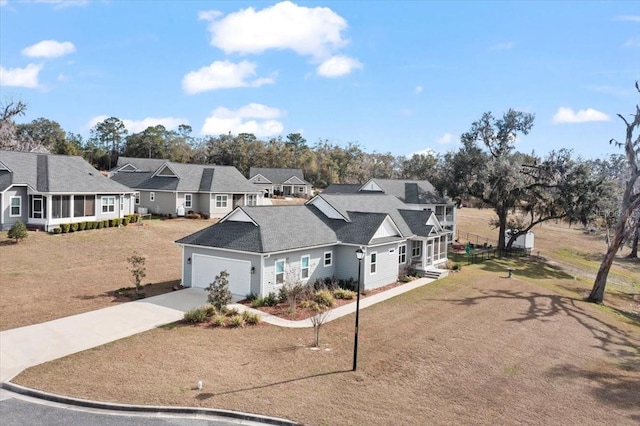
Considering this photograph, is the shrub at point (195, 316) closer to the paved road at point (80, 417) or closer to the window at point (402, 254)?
the paved road at point (80, 417)

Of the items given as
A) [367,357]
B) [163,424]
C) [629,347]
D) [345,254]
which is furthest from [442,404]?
[345,254]

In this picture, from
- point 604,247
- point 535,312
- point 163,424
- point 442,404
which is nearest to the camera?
point 163,424

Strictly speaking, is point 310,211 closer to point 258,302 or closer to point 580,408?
point 258,302

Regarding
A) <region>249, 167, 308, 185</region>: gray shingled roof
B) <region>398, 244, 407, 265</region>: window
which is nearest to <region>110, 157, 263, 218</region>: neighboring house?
<region>398, 244, 407, 265</region>: window

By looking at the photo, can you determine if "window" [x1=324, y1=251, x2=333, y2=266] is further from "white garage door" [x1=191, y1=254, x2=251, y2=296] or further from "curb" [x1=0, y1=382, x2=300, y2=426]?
"curb" [x1=0, y1=382, x2=300, y2=426]

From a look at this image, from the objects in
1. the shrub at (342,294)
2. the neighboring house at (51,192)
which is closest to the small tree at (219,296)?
the shrub at (342,294)
